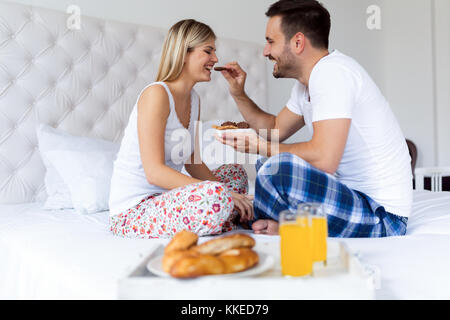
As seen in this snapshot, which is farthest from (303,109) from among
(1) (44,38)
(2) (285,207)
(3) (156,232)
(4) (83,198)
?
(1) (44,38)

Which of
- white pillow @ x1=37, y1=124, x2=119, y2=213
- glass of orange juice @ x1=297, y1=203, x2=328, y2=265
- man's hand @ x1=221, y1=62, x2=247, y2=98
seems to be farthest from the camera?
man's hand @ x1=221, y1=62, x2=247, y2=98

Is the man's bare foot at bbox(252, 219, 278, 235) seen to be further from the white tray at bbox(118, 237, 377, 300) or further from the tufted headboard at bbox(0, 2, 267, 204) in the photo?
the tufted headboard at bbox(0, 2, 267, 204)

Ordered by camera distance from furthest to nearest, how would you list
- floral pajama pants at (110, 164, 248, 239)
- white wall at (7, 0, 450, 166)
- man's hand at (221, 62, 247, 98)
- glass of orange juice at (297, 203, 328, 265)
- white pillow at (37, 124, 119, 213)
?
white wall at (7, 0, 450, 166), man's hand at (221, 62, 247, 98), white pillow at (37, 124, 119, 213), floral pajama pants at (110, 164, 248, 239), glass of orange juice at (297, 203, 328, 265)

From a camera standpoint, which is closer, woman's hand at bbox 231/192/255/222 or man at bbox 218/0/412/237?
man at bbox 218/0/412/237

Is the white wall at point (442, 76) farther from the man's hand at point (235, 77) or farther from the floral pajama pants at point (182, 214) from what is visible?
the floral pajama pants at point (182, 214)

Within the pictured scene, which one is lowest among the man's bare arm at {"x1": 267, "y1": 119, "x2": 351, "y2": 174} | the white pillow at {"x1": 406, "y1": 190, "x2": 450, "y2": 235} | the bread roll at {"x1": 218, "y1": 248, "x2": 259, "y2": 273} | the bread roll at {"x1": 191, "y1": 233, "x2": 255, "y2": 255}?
the white pillow at {"x1": 406, "y1": 190, "x2": 450, "y2": 235}

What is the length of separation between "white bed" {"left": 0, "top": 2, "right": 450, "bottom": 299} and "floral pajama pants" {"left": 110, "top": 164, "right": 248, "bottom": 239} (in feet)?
0.24

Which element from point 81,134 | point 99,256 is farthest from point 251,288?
point 81,134

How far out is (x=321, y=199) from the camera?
4.17 ft

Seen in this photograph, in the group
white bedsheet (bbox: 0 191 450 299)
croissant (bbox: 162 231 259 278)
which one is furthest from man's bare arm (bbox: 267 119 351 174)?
croissant (bbox: 162 231 259 278)

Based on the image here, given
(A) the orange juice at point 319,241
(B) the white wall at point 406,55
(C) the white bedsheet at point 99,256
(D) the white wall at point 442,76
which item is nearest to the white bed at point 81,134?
(C) the white bedsheet at point 99,256

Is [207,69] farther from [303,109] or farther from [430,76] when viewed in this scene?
[430,76]

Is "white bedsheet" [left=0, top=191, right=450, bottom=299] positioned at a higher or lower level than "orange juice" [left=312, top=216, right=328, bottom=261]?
lower

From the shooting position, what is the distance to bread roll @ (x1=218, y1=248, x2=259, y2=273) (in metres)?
0.72
